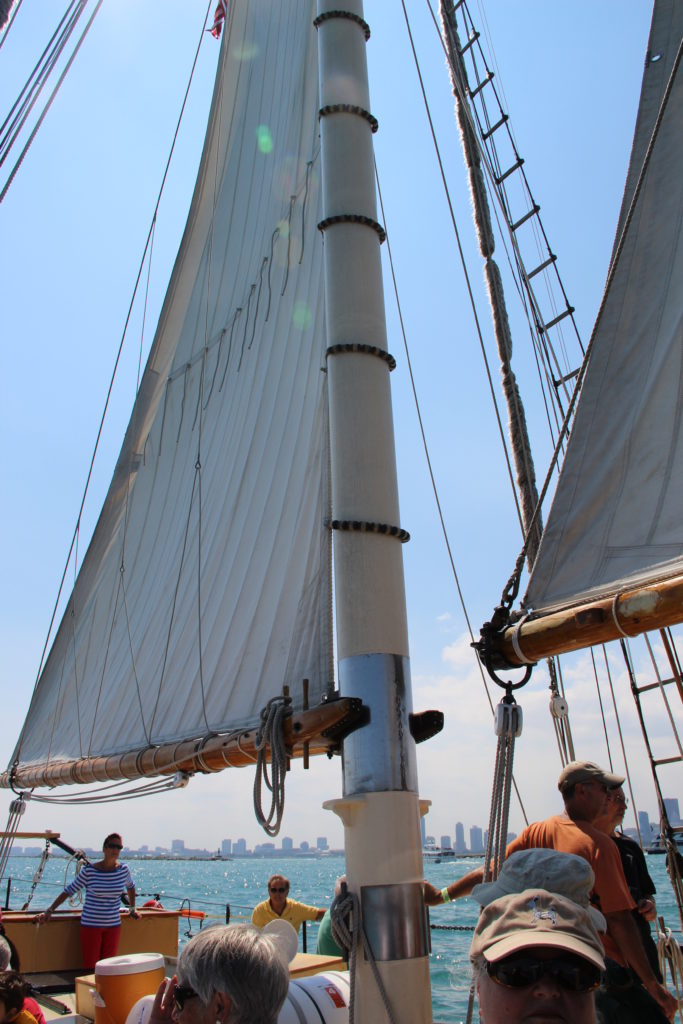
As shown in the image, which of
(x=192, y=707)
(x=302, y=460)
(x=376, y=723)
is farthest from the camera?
(x=192, y=707)

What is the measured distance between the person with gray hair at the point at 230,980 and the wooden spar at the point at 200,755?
0.96m

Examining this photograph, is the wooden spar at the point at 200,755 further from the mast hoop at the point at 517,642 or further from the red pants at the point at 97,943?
the red pants at the point at 97,943

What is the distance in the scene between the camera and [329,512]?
3.01 m

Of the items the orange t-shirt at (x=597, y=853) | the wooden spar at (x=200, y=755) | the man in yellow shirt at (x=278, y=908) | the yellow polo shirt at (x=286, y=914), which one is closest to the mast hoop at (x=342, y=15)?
the wooden spar at (x=200, y=755)

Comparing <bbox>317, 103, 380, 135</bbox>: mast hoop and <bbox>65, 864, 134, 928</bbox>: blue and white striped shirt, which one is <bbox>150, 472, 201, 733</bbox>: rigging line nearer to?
<bbox>65, 864, 134, 928</bbox>: blue and white striped shirt

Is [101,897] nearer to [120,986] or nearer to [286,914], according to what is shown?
[286,914]

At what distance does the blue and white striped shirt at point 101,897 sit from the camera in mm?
4996

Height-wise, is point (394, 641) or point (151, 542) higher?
point (151, 542)

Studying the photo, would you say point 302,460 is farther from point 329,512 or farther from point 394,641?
point 394,641

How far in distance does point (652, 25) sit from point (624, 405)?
5.66 feet

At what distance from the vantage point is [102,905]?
501 centimetres

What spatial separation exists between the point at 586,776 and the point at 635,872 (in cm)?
49

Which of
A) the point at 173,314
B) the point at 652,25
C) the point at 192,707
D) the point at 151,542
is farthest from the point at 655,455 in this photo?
the point at 173,314

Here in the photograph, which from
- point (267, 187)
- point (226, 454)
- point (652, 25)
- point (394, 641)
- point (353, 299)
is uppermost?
point (267, 187)
